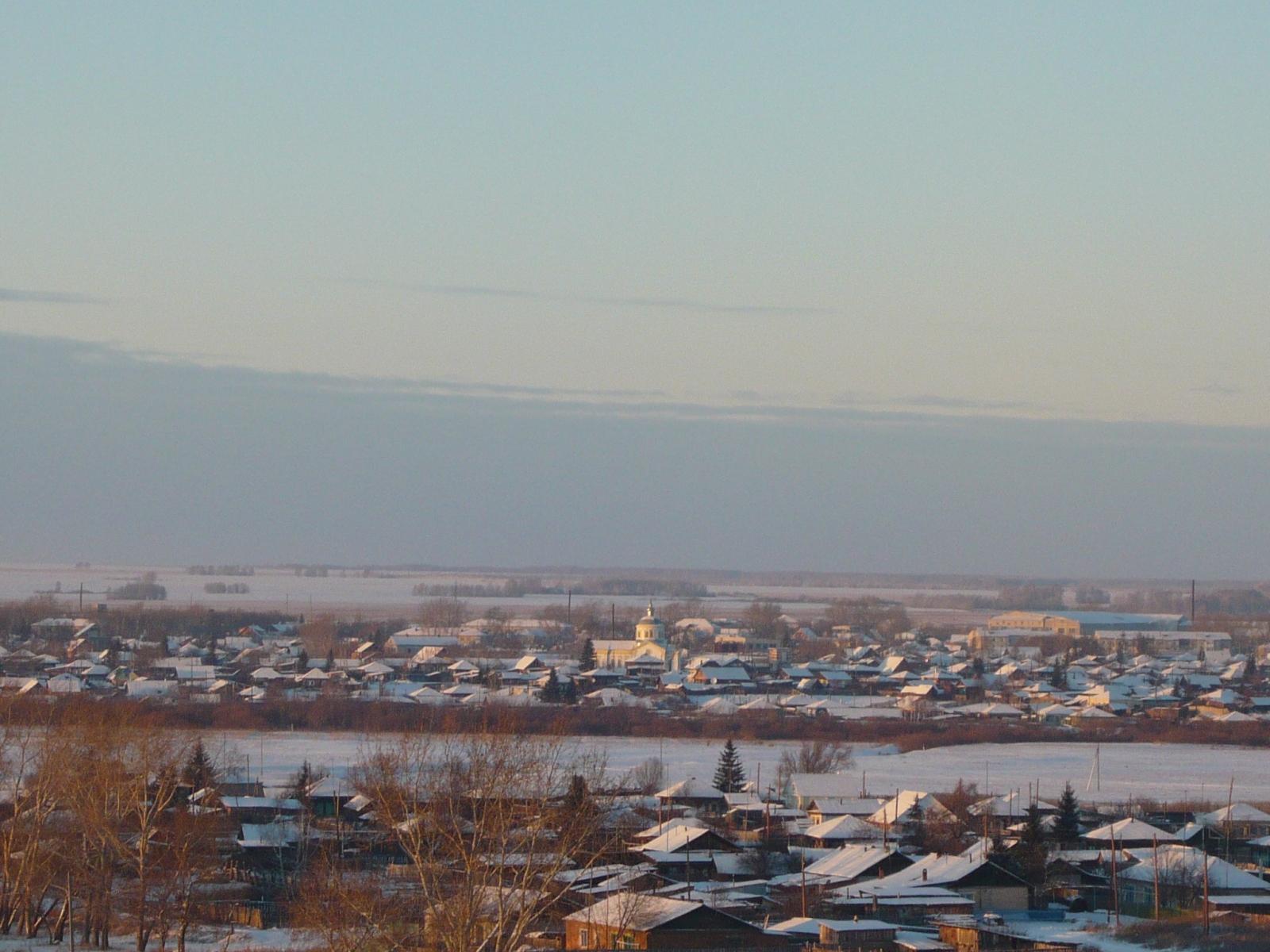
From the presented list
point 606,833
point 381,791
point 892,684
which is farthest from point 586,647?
point 381,791

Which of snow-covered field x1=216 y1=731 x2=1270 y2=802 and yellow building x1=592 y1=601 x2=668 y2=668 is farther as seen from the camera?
yellow building x1=592 y1=601 x2=668 y2=668

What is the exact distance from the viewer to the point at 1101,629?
7994 cm

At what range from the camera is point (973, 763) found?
30.9 metres

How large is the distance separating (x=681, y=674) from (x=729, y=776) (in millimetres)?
23778

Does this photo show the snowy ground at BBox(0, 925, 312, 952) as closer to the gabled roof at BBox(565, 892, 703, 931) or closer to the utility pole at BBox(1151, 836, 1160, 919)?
the gabled roof at BBox(565, 892, 703, 931)

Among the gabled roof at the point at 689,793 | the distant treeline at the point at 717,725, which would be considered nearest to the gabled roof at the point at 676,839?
the gabled roof at the point at 689,793

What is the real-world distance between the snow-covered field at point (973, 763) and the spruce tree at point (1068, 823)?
348 centimetres

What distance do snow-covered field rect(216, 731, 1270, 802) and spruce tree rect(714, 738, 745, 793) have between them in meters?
0.86

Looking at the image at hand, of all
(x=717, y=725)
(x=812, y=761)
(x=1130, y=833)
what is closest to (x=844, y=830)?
(x=1130, y=833)

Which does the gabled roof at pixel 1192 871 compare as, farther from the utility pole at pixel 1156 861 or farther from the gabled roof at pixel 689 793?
the gabled roof at pixel 689 793

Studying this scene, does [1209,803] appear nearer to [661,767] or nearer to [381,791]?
[661,767]

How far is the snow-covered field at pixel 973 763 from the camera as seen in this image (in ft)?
88.6

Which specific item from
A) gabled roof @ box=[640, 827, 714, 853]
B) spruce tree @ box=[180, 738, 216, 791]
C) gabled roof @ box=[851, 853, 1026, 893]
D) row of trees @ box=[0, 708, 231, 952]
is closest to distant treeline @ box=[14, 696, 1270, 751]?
spruce tree @ box=[180, 738, 216, 791]

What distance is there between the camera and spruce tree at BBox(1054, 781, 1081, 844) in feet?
69.2
